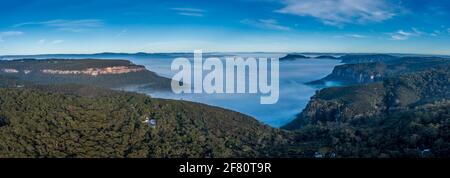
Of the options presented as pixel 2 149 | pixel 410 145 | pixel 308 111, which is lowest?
pixel 308 111

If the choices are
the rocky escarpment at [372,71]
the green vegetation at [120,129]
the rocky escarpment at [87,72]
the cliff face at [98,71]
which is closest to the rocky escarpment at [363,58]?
the rocky escarpment at [372,71]

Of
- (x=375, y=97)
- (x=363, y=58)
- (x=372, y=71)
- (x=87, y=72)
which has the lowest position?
(x=375, y=97)

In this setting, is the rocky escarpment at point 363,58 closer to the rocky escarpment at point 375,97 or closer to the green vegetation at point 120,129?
the rocky escarpment at point 375,97

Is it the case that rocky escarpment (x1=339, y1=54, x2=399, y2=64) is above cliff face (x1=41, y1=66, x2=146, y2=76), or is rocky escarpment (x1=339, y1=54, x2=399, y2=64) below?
above

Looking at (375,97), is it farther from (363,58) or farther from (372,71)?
(363,58)

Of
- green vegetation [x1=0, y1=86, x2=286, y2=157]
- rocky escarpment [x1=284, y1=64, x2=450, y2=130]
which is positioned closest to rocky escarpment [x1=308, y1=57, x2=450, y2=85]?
rocky escarpment [x1=284, y1=64, x2=450, y2=130]

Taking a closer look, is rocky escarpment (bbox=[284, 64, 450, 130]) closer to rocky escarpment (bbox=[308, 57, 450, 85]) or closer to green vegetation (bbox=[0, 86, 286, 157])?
green vegetation (bbox=[0, 86, 286, 157])

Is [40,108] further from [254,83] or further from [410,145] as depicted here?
[254,83]

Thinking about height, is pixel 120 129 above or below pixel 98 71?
below

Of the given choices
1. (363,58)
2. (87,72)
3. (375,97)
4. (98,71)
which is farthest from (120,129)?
(363,58)

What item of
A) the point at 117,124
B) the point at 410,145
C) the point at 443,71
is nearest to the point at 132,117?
the point at 117,124

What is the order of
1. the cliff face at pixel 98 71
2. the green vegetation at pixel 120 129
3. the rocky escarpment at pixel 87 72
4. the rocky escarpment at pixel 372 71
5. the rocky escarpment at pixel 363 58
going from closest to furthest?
the green vegetation at pixel 120 129 < the rocky escarpment at pixel 87 72 < the cliff face at pixel 98 71 < the rocky escarpment at pixel 372 71 < the rocky escarpment at pixel 363 58
